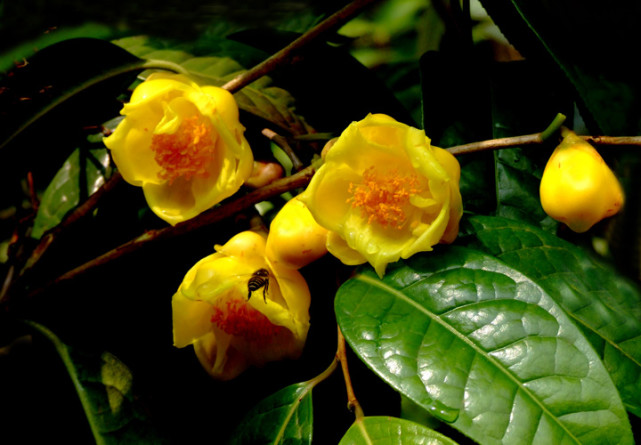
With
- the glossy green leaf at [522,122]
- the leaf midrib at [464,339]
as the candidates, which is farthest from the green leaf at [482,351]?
the glossy green leaf at [522,122]

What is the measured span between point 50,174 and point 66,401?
492 millimetres

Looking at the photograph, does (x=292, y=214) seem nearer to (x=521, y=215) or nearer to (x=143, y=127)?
(x=143, y=127)

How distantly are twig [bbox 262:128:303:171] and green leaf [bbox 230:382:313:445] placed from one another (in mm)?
292

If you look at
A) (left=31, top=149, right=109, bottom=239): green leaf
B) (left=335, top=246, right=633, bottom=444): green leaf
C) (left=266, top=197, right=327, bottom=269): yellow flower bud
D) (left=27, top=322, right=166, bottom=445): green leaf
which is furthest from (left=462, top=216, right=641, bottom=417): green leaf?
(left=31, top=149, right=109, bottom=239): green leaf

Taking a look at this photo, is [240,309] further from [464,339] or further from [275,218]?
[464,339]

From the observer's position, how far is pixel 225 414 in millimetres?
849

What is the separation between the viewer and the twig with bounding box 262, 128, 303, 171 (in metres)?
0.80

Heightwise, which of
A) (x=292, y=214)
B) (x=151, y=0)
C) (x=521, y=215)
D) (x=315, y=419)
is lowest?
(x=315, y=419)

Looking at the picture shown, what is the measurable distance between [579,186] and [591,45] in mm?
277

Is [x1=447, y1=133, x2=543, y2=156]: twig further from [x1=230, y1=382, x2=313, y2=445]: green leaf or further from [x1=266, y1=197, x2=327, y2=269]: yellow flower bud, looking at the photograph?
[x1=230, y1=382, x2=313, y2=445]: green leaf

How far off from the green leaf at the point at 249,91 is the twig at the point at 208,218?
0.63 ft

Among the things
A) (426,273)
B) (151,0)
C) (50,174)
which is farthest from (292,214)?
(50,174)

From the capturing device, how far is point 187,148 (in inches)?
30.4

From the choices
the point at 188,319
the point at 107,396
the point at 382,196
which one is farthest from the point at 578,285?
the point at 107,396
